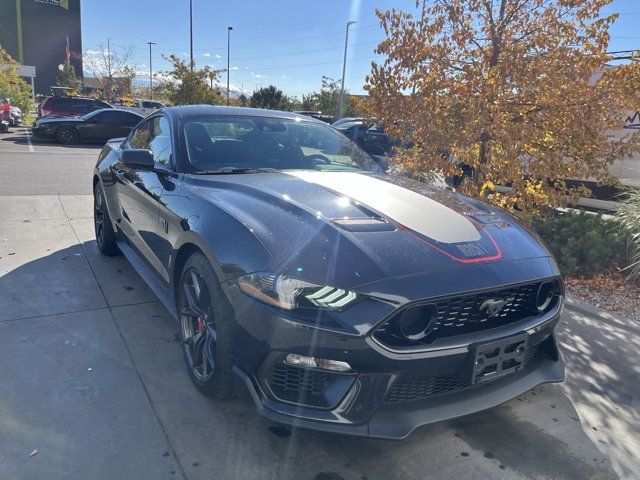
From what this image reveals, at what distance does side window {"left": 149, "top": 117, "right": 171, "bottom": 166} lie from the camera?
3439mm

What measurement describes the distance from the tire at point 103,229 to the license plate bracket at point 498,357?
3.75m

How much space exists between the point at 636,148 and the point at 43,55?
67488 mm

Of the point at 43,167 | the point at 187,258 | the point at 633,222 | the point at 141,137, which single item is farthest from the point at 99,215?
the point at 43,167

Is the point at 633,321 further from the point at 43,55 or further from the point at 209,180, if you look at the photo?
the point at 43,55

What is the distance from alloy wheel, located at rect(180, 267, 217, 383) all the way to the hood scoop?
744 millimetres

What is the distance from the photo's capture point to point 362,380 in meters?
1.96

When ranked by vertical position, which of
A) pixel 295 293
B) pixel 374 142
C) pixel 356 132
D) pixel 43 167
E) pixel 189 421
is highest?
pixel 356 132

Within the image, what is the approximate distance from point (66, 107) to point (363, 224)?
20112mm

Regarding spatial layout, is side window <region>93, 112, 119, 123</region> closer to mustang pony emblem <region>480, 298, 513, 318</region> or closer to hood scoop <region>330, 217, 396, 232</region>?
hood scoop <region>330, 217, 396, 232</region>

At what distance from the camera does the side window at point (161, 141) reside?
3.44 metres

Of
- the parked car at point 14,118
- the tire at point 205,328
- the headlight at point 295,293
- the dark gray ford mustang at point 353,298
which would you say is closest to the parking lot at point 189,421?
the tire at point 205,328

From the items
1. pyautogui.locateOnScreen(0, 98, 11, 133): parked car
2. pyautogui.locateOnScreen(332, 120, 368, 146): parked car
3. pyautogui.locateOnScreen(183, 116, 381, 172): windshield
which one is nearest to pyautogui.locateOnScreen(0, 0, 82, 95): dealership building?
pyautogui.locateOnScreen(0, 98, 11, 133): parked car

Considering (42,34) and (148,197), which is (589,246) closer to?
(148,197)

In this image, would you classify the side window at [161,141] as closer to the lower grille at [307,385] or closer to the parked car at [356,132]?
the lower grille at [307,385]
